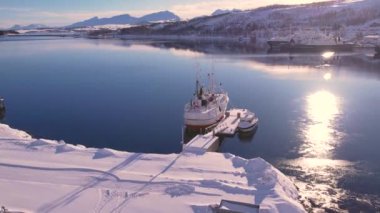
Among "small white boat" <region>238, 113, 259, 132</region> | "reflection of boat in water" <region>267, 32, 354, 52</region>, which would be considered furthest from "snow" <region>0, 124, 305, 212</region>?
"reflection of boat in water" <region>267, 32, 354, 52</region>

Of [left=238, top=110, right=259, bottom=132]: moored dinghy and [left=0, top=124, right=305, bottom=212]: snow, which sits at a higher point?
[left=0, top=124, right=305, bottom=212]: snow

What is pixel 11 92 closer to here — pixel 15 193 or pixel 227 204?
pixel 15 193

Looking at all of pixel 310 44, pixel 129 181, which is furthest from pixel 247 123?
pixel 310 44

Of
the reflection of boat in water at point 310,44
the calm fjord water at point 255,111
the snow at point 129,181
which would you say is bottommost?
the calm fjord water at point 255,111

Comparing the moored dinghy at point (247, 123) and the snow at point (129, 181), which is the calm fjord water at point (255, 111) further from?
the snow at point (129, 181)

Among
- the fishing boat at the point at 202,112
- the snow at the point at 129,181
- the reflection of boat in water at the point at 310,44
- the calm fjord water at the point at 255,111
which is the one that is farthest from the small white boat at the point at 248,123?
the reflection of boat in water at the point at 310,44

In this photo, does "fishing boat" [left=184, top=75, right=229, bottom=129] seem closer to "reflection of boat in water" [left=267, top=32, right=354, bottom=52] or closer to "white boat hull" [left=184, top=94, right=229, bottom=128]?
"white boat hull" [left=184, top=94, right=229, bottom=128]
